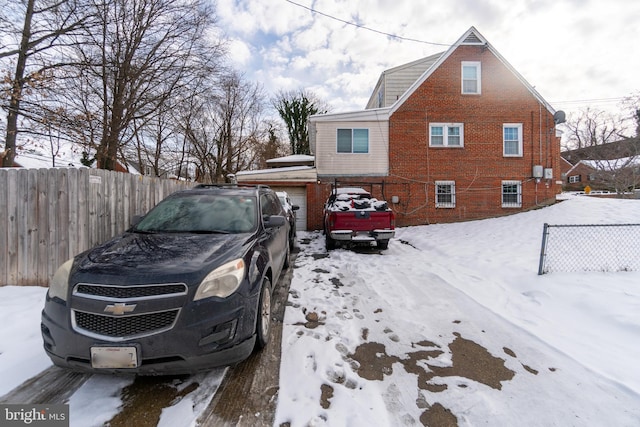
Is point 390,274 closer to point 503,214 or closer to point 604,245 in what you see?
point 604,245

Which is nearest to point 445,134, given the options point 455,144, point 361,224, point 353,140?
point 455,144

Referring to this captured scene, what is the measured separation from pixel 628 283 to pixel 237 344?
576 cm

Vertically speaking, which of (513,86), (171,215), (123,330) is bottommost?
(123,330)

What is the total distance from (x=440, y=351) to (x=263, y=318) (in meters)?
1.92

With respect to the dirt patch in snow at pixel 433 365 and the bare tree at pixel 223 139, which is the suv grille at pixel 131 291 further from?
the bare tree at pixel 223 139

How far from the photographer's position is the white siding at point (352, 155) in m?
13.2

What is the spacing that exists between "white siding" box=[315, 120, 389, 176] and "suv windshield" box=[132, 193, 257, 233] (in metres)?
9.71

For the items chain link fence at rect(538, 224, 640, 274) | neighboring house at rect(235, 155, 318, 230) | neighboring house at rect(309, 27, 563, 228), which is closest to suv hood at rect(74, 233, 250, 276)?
chain link fence at rect(538, 224, 640, 274)

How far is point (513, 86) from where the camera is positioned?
521 inches

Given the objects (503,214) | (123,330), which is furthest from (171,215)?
(503,214)

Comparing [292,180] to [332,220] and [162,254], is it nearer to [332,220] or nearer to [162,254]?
[332,220]

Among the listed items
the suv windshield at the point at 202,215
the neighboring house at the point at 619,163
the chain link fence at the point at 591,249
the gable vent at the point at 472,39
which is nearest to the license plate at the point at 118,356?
the suv windshield at the point at 202,215

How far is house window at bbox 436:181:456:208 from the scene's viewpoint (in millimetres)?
13195

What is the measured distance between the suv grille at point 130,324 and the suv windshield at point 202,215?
1.26m
